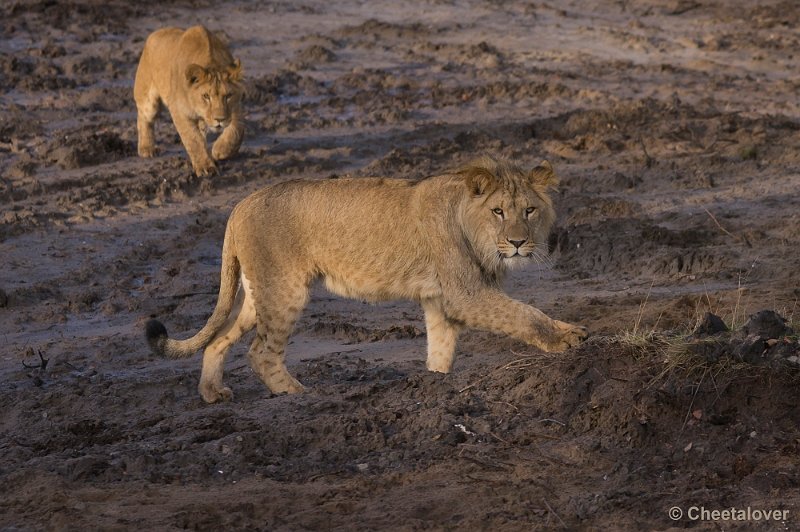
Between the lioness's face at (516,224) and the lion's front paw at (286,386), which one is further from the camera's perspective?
the lion's front paw at (286,386)

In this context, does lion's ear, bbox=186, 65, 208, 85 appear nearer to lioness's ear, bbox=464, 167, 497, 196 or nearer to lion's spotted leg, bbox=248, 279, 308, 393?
lion's spotted leg, bbox=248, 279, 308, 393

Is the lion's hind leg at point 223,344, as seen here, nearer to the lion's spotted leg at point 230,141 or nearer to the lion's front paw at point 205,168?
the lion's front paw at point 205,168

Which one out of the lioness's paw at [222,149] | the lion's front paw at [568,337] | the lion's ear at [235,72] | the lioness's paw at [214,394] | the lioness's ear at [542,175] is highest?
the lioness's ear at [542,175]

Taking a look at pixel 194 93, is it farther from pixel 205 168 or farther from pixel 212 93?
pixel 205 168

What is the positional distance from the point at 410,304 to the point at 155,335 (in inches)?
92.2

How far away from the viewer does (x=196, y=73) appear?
11320 millimetres

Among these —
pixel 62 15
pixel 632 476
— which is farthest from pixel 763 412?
pixel 62 15

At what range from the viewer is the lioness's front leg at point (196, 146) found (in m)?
11.4

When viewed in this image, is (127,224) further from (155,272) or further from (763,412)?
(763,412)

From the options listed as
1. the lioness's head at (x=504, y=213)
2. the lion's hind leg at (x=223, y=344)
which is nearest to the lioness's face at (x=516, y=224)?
the lioness's head at (x=504, y=213)

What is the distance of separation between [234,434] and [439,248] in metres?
1.57

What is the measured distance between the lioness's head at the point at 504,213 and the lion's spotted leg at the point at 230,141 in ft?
17.1

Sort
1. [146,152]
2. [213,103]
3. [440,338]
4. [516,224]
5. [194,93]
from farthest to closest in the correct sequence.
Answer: [146,152]
[194,93]
[213,103]
[440,338]
[516,224]

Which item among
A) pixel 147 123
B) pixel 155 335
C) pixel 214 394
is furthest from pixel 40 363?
pixel 147 123
